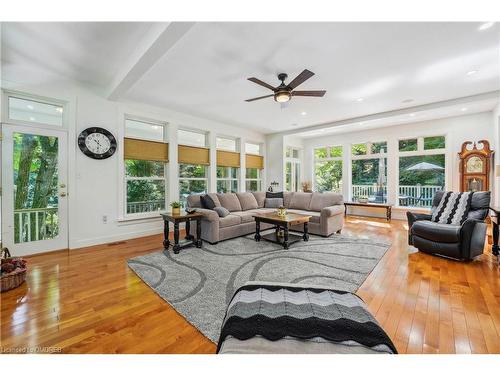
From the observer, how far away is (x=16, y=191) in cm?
331

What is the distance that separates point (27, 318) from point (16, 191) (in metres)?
2.38

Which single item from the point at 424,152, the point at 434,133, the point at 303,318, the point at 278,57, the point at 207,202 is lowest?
the point at 303,318

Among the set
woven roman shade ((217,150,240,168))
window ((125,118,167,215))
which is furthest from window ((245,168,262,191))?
window ((125,118,167,215))

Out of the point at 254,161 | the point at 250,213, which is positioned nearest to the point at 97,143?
the point at 250,213

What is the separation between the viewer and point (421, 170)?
617cm

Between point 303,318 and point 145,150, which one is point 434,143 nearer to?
point 303,318

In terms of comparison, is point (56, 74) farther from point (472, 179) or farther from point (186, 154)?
point (472, 179)

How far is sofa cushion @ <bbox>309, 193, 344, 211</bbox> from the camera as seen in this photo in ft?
16.4

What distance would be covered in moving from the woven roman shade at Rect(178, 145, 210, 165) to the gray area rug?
231cm

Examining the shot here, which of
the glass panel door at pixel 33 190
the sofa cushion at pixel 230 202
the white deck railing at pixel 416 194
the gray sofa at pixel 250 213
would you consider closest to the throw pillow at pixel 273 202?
the gray sofa at pixel 250 213

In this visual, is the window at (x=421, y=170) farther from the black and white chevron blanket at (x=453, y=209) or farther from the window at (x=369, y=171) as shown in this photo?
the black and white chevron blanket at (x=453, y=209)

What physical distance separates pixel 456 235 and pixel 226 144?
5214mm
